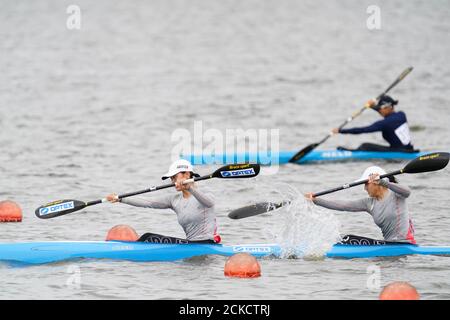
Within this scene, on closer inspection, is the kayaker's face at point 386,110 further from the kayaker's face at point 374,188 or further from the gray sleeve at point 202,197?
the gray sleeve at point 202,197

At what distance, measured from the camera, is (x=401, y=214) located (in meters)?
18.8

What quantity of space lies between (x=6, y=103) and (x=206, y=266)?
22241 millimetres

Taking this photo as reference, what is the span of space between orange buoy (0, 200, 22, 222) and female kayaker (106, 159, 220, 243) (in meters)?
4.18

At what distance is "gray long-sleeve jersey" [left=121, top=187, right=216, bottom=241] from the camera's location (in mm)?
18812

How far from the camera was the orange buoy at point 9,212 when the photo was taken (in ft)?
73.6

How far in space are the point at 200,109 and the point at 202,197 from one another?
20710 mm

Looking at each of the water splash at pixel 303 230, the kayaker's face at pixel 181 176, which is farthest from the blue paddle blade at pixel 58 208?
the water splash at pixel 303 230

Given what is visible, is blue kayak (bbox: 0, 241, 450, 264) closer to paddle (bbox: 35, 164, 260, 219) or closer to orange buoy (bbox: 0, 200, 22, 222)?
paddle (bbox: 35, 164, 260, 219)

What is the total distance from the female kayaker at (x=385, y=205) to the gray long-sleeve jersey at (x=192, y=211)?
182 centimetres

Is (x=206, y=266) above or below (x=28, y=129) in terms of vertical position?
below

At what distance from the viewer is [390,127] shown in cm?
2762
